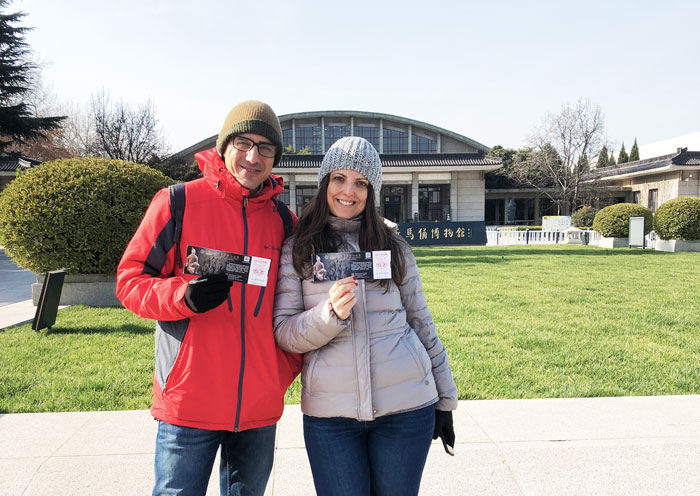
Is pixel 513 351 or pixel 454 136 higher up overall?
pixel 454 136

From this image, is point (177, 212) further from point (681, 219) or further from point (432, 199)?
point (432, 199)

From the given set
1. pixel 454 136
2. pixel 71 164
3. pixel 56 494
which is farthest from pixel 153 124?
pixel 56 494

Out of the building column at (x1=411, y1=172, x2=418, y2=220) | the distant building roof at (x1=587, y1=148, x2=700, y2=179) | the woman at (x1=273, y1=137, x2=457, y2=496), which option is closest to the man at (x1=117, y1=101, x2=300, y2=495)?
the woman at (x1=273, y1=137, x2=457, y2=496)

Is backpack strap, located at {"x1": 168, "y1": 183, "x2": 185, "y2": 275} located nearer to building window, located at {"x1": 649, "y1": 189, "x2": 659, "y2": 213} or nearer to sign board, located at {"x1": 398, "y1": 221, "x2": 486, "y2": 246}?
sign board, located at {"x1": 398, "y1": 221, "x2": 486, "y2": 246}

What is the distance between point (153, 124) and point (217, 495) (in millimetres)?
27694

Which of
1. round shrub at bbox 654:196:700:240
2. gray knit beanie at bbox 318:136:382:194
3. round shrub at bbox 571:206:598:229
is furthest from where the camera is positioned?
round shrub at bbox 571:206:598:229

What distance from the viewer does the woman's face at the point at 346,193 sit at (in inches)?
75.1

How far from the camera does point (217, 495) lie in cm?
252

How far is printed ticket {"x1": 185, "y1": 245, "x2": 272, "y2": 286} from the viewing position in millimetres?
1627

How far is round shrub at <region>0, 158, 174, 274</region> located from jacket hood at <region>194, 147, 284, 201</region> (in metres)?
6.68

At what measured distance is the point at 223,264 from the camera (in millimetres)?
1644

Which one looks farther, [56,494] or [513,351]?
[513,351]

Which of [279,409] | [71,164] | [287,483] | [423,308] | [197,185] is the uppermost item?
[71,164]

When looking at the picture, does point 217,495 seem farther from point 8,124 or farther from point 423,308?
point 8,124
